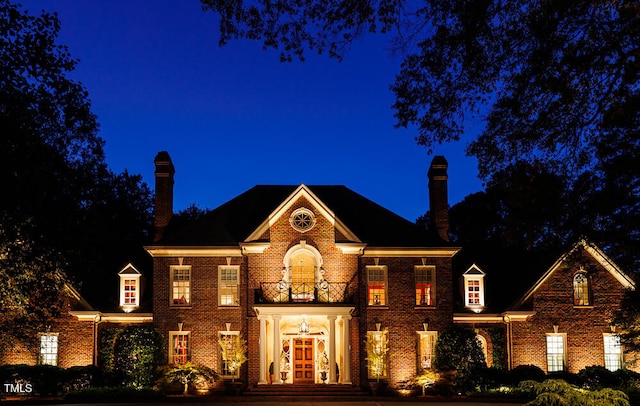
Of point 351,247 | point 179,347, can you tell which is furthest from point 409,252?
point 179,347

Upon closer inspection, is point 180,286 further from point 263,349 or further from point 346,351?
point 346,351

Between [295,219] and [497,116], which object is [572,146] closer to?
[497,116]

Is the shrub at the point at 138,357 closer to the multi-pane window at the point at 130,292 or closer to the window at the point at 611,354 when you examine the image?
the multi-pane window at the point at 130,292

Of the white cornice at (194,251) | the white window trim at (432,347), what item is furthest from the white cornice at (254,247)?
the white window trim at (432,347)

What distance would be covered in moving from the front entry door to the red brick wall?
844cm

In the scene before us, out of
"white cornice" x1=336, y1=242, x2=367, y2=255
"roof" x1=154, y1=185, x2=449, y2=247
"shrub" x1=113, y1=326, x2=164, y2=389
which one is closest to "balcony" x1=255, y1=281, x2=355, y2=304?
"white cornice" x1=336, y1=242, x2=367, y2=255

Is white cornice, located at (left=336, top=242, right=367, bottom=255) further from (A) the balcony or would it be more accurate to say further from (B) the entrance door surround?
(B) the entrance door surround

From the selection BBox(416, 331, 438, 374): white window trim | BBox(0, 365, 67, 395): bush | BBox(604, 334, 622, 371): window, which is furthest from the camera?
BBox(604, 334, 622, 371): window

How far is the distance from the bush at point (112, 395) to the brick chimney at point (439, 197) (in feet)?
44.2

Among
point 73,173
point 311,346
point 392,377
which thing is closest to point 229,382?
point 311,346

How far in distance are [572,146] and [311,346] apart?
22116 millimetres

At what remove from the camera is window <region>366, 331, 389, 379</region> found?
106ft

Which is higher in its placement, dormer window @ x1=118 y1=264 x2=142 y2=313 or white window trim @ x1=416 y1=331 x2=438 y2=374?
dormer window @ x1=118 y1=264 x2=142 y2=313

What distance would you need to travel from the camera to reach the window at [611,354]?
33.7 metres
